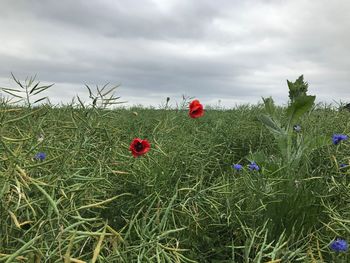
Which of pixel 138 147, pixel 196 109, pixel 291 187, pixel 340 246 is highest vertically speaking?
pixel 196 109

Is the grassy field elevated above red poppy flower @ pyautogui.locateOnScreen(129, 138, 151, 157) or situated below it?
below

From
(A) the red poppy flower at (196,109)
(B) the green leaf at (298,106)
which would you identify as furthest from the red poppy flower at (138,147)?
(B) the green leaf at (298,106)

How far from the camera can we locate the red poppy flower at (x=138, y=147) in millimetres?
2254

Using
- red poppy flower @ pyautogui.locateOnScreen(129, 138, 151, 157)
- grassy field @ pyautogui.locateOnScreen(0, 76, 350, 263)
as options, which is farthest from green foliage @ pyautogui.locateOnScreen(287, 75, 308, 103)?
red poppy flower @ pyautogui.locateOnScreen(129, 138, 151, 157)

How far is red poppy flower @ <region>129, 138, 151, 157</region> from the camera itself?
225 centimetres

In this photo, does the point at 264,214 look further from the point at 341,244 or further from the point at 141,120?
the point at 141,120

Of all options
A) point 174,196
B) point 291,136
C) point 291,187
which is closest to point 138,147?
point 174,196

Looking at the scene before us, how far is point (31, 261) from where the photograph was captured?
1175 mm

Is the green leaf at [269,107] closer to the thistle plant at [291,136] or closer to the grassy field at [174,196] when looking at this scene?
the thistle plant at [291,136]

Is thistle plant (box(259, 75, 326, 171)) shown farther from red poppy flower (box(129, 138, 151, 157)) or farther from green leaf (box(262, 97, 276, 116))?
red poppy flower (box(129, 138, 151, 157))

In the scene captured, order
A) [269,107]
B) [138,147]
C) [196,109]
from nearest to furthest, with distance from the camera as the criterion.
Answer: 1. [138,147]
2. [196,109]
3. [269,107]

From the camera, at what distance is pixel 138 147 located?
2301 millimetres

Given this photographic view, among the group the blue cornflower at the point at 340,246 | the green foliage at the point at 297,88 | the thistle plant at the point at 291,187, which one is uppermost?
the green foliage at the point at 297,88

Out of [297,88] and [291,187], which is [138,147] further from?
[297,88]
